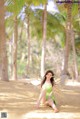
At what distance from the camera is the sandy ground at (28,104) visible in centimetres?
818

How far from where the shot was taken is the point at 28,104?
9.14 meters

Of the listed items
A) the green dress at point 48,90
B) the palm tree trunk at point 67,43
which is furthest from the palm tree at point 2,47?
the palm tree trunk at point 67,43

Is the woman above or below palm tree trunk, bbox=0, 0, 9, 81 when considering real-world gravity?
below

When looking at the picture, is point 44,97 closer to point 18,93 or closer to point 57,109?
point 57,109

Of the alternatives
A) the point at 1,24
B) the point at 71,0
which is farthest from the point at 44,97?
the point at 71,0

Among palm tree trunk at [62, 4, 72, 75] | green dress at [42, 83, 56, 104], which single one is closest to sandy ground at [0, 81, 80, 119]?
green dress at [42, 83, 56, 104]

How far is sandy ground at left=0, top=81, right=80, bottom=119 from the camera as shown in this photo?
8.18 m

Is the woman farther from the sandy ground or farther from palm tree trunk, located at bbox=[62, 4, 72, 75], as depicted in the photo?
palm tree trunk, located at bbox=[62, 4, 72, 75]

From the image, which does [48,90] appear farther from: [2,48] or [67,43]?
[67,43]

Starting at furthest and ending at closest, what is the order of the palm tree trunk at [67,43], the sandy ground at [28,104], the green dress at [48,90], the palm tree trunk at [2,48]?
the palm tree trunk at [67,43]
the palm tree trunk at [2,48]
the green dress at [48,90]
the sandy ground at [28,104]

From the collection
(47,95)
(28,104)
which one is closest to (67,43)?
(28,104)

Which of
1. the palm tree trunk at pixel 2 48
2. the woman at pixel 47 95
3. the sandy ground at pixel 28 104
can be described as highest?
the palm tree trunk at pixel 2 48

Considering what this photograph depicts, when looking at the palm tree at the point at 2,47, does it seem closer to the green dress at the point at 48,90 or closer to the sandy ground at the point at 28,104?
the sandy ground at the point at 28,104

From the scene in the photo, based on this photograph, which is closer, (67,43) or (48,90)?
(48,90)
